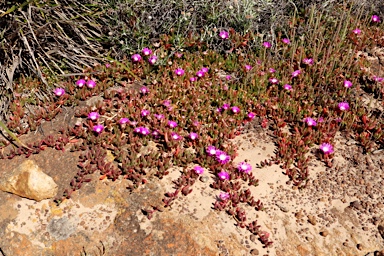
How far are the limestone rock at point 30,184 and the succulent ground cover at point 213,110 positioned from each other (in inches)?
6.6

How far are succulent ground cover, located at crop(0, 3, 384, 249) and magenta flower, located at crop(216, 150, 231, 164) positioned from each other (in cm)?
1

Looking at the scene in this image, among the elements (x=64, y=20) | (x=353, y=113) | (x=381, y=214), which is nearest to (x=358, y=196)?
(x=381, y=214)

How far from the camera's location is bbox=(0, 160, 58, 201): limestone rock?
4211mm

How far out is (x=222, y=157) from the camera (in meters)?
4.59

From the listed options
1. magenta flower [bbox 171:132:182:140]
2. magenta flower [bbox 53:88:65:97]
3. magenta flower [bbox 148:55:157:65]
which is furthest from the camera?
magenta flower [bbox 148:55:157:65]

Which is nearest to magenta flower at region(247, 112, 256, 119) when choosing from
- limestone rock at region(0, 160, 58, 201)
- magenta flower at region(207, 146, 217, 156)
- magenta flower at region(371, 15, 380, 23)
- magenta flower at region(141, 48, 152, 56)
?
magenta flower at region(207, 146, 217, 156)

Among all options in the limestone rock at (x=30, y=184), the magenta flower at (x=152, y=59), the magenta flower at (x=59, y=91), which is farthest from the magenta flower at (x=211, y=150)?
the magenta flower at (x=59, y=91)

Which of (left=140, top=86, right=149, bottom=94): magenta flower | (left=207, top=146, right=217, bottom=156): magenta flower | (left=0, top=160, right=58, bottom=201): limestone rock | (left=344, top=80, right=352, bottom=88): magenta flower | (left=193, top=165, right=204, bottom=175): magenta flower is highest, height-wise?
(left=344, top=80, right=352, bottom=88): magenta flower

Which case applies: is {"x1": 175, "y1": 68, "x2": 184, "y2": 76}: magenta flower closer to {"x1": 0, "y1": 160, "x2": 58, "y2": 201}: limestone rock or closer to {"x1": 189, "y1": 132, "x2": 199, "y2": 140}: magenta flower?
{"x1": 189, "y1": 132, "x2": 199, "y2": 140}: magenta flower

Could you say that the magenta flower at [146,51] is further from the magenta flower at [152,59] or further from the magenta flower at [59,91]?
the magenta flower at [59,91]

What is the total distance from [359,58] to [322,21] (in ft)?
3.13

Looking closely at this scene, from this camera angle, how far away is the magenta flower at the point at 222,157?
4547mm

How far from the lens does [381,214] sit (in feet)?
13.8

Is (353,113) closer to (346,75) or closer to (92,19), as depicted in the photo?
(346,75)
